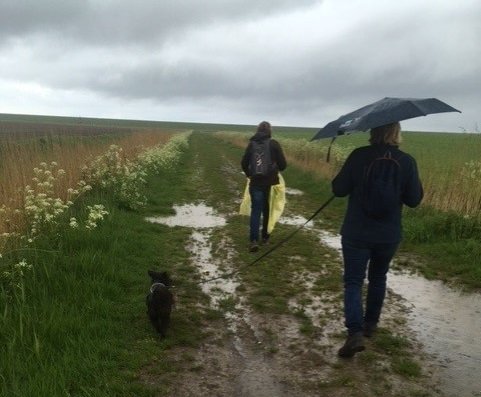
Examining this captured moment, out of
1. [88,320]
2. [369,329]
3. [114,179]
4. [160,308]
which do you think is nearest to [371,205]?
[369,329]

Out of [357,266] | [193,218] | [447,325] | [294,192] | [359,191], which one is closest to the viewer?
[359,191]

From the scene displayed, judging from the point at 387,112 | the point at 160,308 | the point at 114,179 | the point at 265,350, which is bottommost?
the point at 265,350

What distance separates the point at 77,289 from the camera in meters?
5.41

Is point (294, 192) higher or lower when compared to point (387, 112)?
lower

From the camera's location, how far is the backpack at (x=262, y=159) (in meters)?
8.09

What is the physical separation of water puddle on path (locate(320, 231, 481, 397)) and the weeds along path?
0.19m

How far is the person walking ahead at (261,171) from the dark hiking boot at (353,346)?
3.93 metres

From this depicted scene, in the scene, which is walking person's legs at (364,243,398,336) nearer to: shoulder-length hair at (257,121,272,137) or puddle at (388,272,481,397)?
puddle at (388,272,481,397)

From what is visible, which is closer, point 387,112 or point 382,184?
point 387,112

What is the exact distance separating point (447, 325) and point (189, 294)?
3.27 meters

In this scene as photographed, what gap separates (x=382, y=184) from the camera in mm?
3965

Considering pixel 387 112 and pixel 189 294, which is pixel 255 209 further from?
pixel 387 112

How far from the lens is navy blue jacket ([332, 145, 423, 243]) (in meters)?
4.04

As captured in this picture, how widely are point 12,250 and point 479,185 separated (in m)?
8.58
